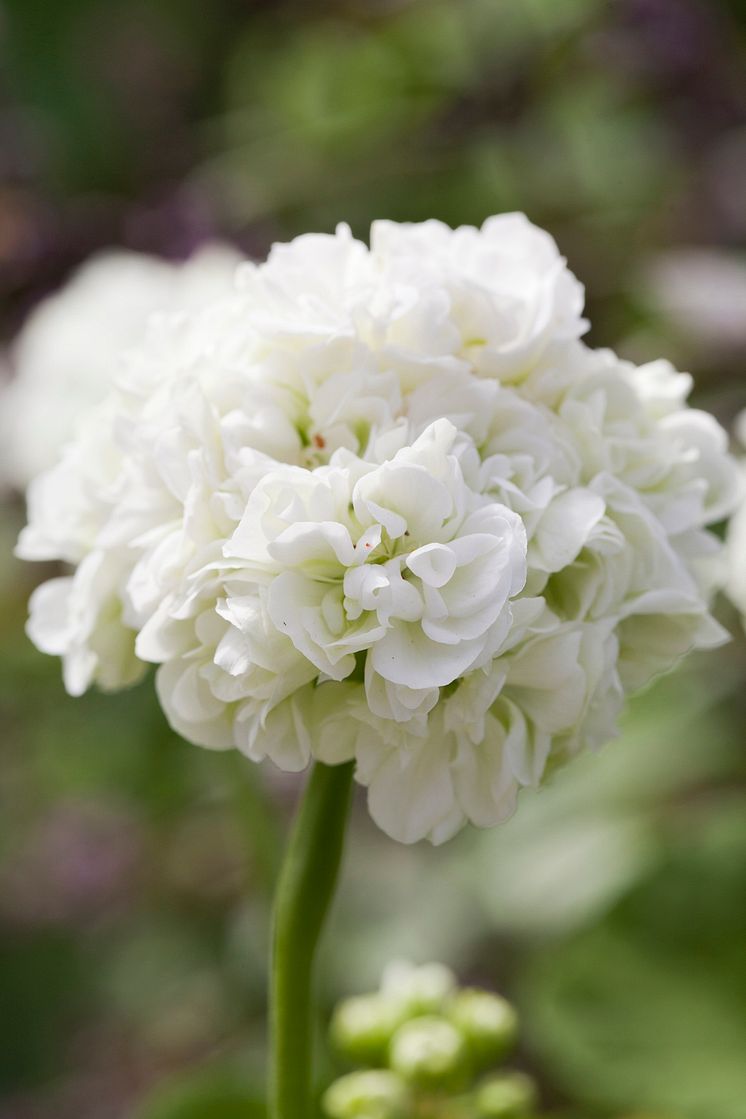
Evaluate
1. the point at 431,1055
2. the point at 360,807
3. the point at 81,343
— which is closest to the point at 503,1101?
the point at 431,1055

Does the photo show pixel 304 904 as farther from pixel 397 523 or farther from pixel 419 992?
pixel 419 992

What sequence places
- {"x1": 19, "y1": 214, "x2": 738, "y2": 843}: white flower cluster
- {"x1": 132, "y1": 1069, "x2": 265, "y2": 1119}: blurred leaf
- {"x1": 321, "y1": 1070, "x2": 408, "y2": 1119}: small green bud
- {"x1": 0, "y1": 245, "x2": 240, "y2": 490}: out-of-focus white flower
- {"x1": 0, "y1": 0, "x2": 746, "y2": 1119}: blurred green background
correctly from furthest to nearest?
1. {"x1": 0, "y1": 0, "x2": 746, "y2": 1119}: blurred green background
2. {"x1": 0, "y1": 245, "x2": 240, "y2": 490}: out-of-focus white flower
3. {"x1": 132, "y1": 1069, "x2": 265, "y2": 1119}: blurred leaf
4. {"x1": 321, "y1": 1070, "x2": 408, "y2": 1119}: small green bud
5. {"x1": 19, "y1": 214, "x2": 738, "y2": 843}: white flower cluster

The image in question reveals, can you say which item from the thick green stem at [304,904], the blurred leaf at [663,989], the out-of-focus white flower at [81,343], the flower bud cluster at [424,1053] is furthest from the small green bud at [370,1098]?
the out-of-focus white flower at [81,343]

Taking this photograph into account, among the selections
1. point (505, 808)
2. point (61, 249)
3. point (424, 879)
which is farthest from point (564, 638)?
point (61, 249)

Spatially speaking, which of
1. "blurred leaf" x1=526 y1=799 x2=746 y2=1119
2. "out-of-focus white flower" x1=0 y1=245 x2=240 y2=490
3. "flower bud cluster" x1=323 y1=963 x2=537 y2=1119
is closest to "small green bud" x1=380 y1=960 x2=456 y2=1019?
"flower bud cluster" x1=323 y1=963 x2=537 y2=1119

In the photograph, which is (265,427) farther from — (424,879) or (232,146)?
(232,146)

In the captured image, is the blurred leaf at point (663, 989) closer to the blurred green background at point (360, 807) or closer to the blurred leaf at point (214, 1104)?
the blurred green background at point (360, 807)

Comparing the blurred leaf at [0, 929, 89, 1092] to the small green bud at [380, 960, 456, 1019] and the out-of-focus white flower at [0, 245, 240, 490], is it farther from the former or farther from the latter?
the small green bud at [380, 960, 456, 1019]
